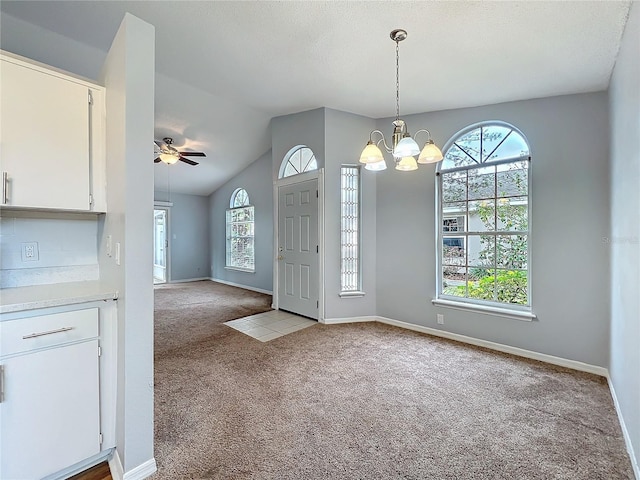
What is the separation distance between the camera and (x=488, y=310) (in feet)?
10.6

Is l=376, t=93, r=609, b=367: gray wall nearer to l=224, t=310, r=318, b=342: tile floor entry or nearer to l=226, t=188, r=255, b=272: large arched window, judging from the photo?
l=224, t=310, r=318, b=342: tile floor entry

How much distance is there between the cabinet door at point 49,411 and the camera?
1.31 metres

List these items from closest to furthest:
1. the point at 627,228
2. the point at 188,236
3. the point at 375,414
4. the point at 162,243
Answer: the point at 627,228 < the point at 375,414 < the point at 162,243 < the point at 188,236

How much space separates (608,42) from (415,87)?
146cm

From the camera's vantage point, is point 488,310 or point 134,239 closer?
point 134,239

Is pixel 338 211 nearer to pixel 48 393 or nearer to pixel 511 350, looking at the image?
pixel 511 350

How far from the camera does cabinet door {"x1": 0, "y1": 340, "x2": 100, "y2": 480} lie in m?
1.31

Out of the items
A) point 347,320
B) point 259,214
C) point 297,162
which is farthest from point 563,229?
point 259,214

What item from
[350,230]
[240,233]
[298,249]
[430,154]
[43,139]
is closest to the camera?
[43,139]

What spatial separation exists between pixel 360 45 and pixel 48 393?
3.04 meters

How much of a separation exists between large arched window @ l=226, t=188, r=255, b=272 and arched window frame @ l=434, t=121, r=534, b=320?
172 inches

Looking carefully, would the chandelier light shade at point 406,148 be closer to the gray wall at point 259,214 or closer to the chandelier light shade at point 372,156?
the chandelier light shade at point 372,156

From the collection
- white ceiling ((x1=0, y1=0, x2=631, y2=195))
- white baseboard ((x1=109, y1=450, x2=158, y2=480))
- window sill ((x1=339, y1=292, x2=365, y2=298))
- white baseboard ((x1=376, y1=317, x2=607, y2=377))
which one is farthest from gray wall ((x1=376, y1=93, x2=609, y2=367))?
white baseboard ((x1=109, y1=450, x2=158, y2=480))

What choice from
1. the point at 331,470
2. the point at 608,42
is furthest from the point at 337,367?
the point at 608,42
